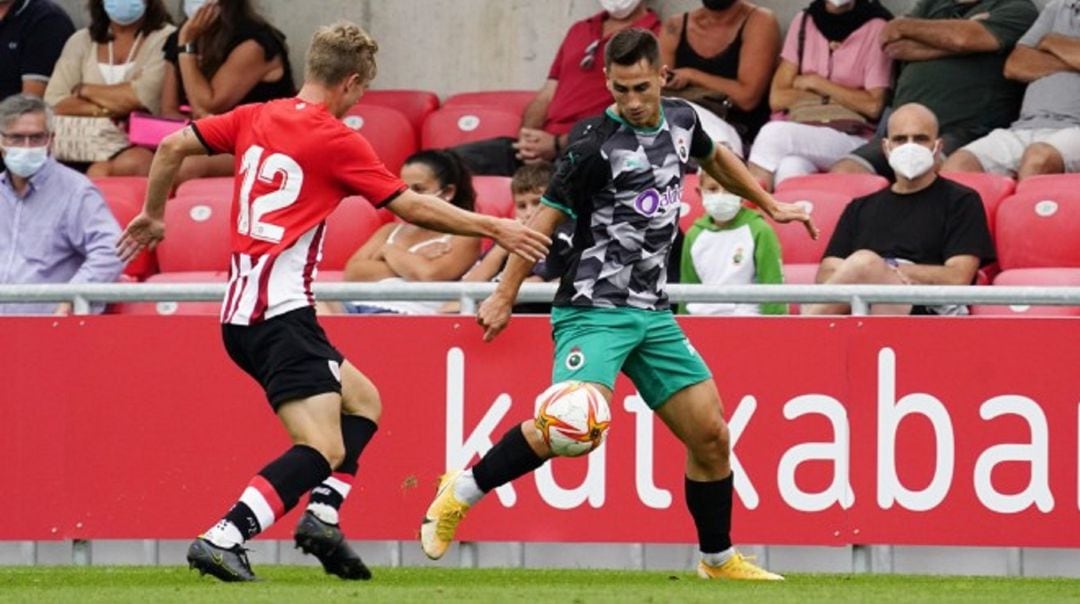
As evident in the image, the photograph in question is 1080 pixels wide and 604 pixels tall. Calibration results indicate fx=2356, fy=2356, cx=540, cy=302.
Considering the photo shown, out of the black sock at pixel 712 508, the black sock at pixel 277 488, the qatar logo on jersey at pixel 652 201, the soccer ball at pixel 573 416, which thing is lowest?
the black sock at pixel 712 508

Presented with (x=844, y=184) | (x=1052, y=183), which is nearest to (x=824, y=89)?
(x=844, y=184)

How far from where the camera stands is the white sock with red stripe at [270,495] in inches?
317

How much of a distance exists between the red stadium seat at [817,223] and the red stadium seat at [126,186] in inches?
141

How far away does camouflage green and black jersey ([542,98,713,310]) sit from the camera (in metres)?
8.59

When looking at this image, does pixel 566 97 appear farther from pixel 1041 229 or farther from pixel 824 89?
pixel 1041 229

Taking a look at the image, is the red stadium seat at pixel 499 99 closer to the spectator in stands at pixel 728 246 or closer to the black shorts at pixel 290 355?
the spectator in stands at pixel 728 246

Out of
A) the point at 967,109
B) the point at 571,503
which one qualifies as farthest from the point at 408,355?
the point at 967,109

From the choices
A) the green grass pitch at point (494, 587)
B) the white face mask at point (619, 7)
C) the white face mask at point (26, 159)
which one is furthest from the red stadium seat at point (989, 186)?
the white face mask at point (26, 159)

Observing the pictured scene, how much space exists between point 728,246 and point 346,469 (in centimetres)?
324

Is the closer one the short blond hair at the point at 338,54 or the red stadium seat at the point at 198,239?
the short blond hair at the point at 338,54

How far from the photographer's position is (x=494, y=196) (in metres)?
12.7

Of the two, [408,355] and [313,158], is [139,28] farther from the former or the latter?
[313,158]

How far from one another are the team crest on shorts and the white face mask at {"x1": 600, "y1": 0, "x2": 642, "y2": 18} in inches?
216

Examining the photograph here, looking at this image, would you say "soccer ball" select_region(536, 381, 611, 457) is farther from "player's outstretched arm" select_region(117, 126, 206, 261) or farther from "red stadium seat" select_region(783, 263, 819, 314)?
"red stadium seat" select_region(783, 263, 819, 314)
